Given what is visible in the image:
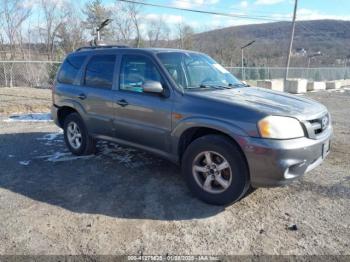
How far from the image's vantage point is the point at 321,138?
11.9 ft

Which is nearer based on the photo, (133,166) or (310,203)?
(310,203)

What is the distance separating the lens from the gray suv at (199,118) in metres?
3.31

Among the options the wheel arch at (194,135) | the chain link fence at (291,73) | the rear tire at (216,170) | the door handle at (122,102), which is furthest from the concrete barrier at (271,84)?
the rear tire at (216,170)

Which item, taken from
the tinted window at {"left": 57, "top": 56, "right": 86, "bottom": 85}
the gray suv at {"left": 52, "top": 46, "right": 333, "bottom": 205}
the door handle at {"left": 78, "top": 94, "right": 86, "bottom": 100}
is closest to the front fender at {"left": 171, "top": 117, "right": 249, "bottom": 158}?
the gray suv at {"left": 52, "top": 46, "right": 333, "bottom": 205}

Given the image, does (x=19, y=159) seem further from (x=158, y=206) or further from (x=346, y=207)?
(x=346, y=207)

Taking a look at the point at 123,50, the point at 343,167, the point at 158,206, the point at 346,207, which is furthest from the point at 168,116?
the point at 343,167

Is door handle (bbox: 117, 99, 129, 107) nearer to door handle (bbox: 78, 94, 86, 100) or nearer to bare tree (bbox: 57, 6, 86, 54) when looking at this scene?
door handle (bbox: 78, 94, 86, 100)

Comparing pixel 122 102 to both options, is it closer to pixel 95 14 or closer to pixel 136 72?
pixel 136 72

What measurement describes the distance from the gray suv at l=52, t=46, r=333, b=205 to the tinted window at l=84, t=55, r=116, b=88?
17 millimetres

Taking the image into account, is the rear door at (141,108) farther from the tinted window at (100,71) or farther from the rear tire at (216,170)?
the rear tire at (216,170)

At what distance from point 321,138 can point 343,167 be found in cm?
186

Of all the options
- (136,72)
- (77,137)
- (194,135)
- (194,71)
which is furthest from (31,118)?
(194,135)

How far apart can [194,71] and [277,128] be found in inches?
63.8

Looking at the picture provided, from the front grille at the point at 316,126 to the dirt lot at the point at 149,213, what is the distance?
0.90 meters
